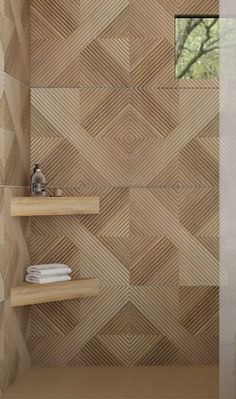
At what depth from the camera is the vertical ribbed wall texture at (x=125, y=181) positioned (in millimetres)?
4223

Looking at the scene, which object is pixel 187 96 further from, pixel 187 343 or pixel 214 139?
pixel 187 343

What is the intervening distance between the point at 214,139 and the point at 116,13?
99 centimetres

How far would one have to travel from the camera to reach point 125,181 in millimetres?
4230

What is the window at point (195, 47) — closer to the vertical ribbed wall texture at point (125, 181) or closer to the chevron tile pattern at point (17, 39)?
the vertical ribbed wall texture at point (125, 181)

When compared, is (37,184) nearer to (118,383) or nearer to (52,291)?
(52,291)

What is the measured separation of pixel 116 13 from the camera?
13.9 feet

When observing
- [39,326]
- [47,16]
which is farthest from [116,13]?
[39,326]

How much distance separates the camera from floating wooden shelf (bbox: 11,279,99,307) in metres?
3.66

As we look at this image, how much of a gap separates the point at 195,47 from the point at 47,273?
5.55 feet

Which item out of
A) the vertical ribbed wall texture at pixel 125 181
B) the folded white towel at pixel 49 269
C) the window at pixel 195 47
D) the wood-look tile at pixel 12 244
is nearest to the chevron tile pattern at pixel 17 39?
the vertical ribbed wall texture at pixel 125 181

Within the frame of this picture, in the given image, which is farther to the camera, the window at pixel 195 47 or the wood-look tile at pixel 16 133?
the window at pixel 195 47

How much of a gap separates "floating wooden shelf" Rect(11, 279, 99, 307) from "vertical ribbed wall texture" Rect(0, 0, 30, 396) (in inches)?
2.4

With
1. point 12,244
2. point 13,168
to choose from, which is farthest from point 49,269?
point 13,168

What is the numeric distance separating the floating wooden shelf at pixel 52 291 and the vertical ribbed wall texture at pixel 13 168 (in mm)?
60
